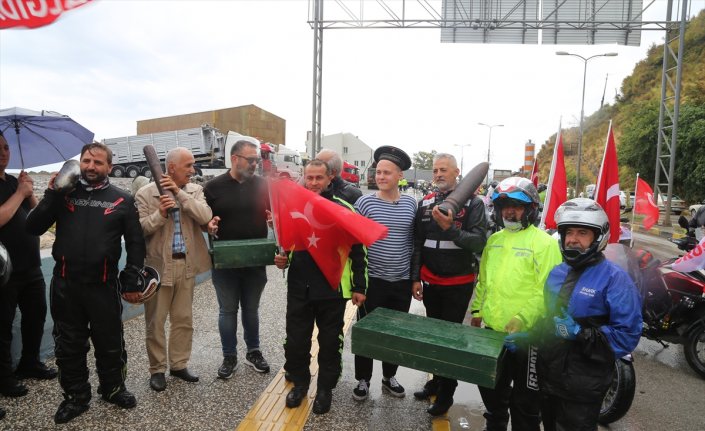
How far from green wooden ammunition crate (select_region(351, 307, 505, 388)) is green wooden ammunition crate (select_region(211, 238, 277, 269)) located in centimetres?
126

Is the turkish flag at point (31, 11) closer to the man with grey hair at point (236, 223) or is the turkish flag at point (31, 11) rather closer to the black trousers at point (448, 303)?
the man with grey hair at point (236, 223)

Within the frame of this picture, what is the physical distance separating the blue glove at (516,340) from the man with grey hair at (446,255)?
83 cm

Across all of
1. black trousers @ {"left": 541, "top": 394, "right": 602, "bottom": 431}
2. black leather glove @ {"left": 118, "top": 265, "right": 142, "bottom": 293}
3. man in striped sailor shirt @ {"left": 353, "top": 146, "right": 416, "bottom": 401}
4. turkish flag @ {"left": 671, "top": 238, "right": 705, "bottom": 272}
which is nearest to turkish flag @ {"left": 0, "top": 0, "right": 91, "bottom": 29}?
black leather glove @ {"left": 118, "top": 265, "right": 142, "bottom": 293}

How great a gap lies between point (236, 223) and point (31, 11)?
2.31 m

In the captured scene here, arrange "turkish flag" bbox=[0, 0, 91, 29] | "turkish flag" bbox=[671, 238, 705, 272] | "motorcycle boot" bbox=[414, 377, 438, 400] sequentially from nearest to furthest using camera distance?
"turkish flag" bbox=[0, 0, 91, 29] < "motorcycle boot" bbox=[414, 377, 438, 400] < "turkish flag" bbox=[671, 238, 705, 272]

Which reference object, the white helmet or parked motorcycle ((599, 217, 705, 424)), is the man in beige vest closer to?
the white helmet

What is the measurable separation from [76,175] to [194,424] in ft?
6.39

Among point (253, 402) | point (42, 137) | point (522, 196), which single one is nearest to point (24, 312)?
point (42, 137)

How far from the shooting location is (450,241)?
11.4 ft

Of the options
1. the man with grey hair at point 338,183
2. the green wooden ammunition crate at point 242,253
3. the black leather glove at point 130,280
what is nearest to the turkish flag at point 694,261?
the man with grey hair at point 338,183

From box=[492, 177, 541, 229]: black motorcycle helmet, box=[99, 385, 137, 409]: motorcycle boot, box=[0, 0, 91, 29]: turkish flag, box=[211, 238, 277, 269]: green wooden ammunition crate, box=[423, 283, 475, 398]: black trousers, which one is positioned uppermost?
box=[0, 0, 91, 29]: turkish flag

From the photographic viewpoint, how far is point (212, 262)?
392 centimetres

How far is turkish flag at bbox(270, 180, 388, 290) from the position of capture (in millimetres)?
3248

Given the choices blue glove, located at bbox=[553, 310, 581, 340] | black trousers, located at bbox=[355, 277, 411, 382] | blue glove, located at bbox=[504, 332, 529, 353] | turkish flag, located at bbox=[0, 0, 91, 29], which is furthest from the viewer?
black trousers, located at bbox=[355, 277, 411, 382]
